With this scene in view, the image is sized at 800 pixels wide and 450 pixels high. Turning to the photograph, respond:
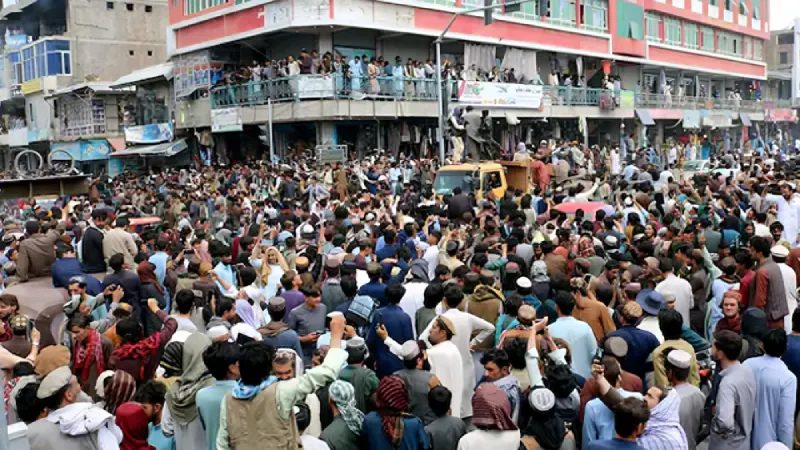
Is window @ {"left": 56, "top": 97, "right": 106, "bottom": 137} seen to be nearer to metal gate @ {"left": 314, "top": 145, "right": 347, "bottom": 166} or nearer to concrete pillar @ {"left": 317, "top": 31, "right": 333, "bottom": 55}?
concrete pillar @ {"left": 317, "top": 31, "right": 333, "bottom": 55}

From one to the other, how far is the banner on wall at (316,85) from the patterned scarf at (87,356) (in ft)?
71.1

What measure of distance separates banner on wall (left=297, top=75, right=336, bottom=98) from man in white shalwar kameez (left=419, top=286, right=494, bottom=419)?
21.6 metres

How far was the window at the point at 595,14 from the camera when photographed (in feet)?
146

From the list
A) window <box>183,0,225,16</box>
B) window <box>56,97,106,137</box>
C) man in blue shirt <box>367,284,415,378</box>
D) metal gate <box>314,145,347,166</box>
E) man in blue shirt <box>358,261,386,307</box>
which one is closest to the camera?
man in blue shirt <box>367,284,415,378</box>

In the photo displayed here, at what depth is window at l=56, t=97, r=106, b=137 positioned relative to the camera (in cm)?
3966

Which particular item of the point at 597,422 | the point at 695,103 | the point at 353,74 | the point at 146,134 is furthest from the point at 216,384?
the point at 695,103

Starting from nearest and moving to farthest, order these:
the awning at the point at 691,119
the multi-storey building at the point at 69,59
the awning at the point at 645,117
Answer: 1. the multi-storey building at the point at 69,59
2. the awning at the point at 645,117
3. the awning at the point at 691,119

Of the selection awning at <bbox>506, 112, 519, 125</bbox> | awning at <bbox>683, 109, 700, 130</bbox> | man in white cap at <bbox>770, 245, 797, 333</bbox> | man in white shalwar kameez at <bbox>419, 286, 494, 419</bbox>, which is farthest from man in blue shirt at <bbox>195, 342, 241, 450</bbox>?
awning at <bbox>683, 109, 700, 130</bbox>

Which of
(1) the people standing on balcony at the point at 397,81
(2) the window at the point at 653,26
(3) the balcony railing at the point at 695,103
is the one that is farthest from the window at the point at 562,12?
(1) the people standing on balcony at the point at 397,81

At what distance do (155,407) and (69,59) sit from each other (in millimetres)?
44200

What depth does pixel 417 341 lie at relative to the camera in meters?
6.26

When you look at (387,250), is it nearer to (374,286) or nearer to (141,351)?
(374,286)

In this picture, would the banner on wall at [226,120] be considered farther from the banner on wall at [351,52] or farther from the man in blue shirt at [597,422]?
the man in blue shirt at [597,422]

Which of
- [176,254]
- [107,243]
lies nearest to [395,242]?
[176,254]
